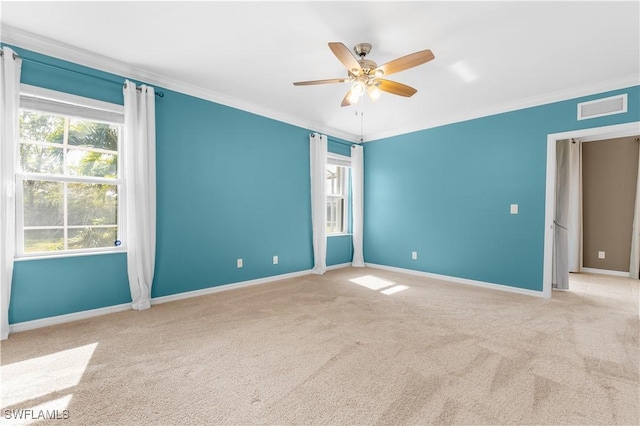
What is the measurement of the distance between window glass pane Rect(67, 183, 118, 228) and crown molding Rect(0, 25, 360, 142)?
3.87 ft

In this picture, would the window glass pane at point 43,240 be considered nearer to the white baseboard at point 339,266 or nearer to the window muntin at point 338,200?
the white baseboard at point 339,266

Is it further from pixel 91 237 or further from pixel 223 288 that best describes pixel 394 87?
pixel 91 237

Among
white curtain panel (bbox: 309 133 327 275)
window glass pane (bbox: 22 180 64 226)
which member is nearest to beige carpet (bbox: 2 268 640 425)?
window glass pane (bbox: 22 180 64 226)

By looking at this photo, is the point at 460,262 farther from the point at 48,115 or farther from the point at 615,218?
the point at 48,115

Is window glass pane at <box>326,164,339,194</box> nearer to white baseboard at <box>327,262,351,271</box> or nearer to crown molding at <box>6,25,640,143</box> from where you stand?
crown molding at <box>6,25,640,143</box>

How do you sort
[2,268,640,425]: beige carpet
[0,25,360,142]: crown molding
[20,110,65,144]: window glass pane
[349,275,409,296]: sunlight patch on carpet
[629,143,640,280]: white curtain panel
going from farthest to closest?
[629,143,640,280]: white curtain panel < [349,275,409,296]: sunlight patch on carpet < [20,110,65,144]: window glass pane < [0,25,360,142]: crown molding < [2,268,640,425]: beige carpet

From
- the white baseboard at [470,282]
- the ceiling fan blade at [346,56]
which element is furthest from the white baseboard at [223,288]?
the ceiling fan blade at [346,56]

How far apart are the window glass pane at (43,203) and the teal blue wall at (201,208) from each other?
1.25 ft

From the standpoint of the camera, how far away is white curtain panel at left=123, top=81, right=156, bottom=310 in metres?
3.05

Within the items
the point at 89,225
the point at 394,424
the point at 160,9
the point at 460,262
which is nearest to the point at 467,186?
the point at 460,262

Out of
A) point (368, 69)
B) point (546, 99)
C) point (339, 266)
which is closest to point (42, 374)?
point (368, 69)

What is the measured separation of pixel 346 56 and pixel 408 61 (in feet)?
1.64

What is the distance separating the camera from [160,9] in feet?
7.26

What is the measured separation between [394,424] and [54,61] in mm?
3908
